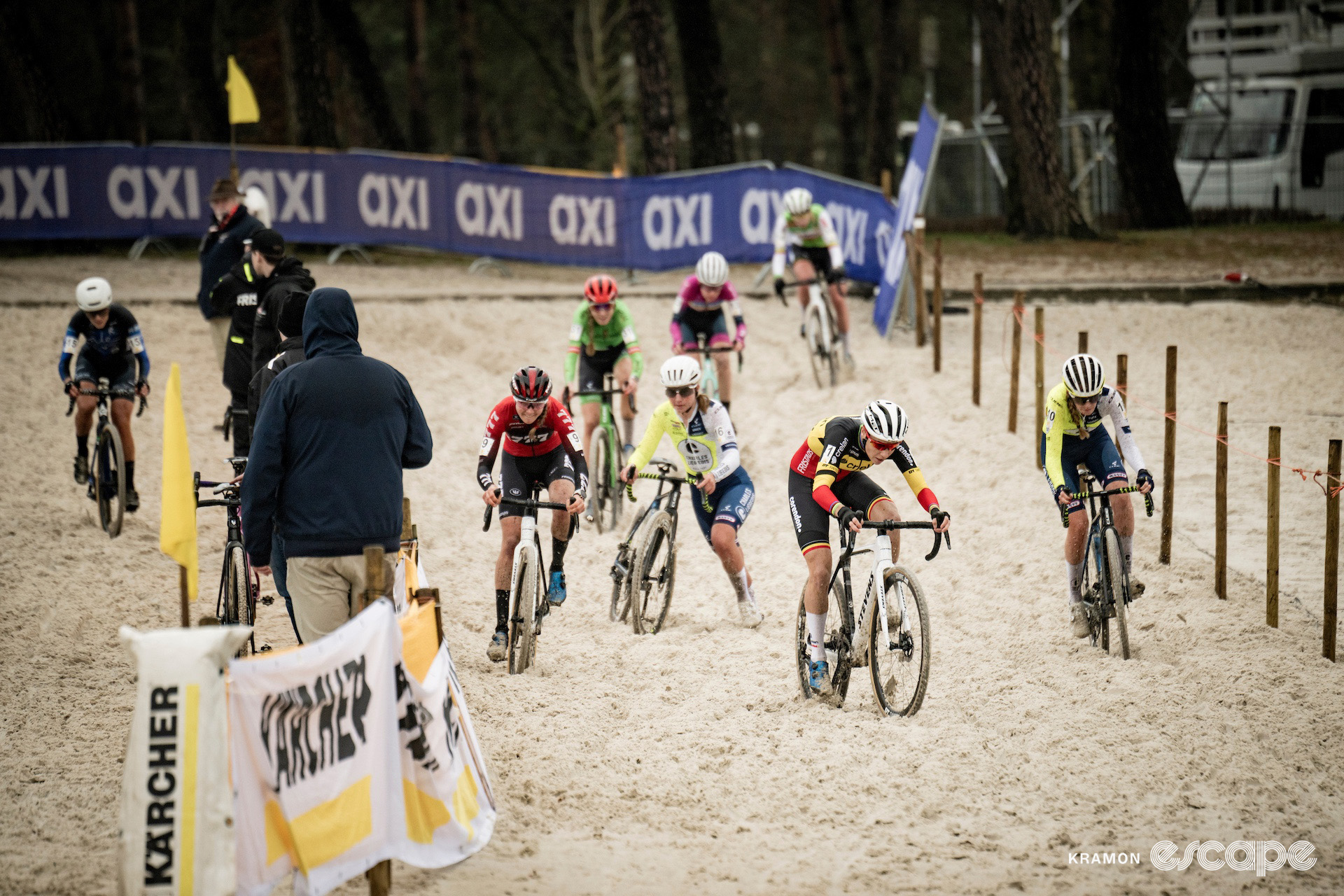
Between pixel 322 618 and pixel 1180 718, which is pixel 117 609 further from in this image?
pixel 1180 718

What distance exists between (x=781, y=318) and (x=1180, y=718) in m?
12.3

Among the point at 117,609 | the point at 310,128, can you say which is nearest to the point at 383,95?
the point at 310,128

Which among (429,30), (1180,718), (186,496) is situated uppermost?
(429,30)

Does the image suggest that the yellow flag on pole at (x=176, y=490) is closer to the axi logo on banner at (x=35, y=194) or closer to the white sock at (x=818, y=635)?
the white sock at (x=818, y=635)

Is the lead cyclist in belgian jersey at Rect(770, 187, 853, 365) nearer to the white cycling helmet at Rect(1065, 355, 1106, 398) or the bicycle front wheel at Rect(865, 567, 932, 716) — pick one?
the white cycling helmet at Rect(1065, 355, 1106, 398)

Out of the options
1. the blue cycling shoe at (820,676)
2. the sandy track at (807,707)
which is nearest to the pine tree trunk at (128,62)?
the sandy track at (807,707)

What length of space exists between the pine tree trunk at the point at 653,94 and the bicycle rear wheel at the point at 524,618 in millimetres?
15559

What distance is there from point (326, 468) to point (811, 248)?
10658 mm

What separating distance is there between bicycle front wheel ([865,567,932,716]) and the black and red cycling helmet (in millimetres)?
2539

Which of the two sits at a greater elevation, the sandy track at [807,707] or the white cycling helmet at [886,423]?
the white cycling helmet at [886,423]

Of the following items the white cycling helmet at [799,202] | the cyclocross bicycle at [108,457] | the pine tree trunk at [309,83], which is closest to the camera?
the cyclocross bicycle at [108,457]

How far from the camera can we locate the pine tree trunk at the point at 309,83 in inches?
955

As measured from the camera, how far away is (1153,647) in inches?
346

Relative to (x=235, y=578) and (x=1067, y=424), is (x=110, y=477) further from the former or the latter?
(x=1067, y=424)
